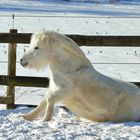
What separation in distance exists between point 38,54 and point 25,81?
A: 3.69ft

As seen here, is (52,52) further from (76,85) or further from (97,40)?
(97,40)

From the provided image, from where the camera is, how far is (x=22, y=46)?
14609mm

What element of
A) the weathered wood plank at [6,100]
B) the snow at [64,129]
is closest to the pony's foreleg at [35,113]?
the snow at [64,129]

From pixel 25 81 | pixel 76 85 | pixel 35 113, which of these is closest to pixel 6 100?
pixel 25 81

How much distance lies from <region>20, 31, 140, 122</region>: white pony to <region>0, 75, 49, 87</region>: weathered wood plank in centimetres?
94

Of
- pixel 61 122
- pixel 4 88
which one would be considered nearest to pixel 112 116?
pixel 61 122

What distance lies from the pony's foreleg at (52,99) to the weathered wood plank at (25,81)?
976 mm

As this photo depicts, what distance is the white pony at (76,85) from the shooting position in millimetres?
6480

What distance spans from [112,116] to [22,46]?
27.4 ft

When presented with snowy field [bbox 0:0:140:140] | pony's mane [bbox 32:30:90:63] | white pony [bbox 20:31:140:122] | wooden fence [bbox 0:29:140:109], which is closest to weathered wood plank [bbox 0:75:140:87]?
wooden fence [bbox 0:29:140:109]

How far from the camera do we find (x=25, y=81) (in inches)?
297

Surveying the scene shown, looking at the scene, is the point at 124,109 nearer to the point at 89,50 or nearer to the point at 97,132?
the point at 97,132

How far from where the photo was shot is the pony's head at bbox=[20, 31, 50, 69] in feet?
21.3

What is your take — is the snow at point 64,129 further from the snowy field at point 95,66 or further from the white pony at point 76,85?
the white pony at point 76,85
